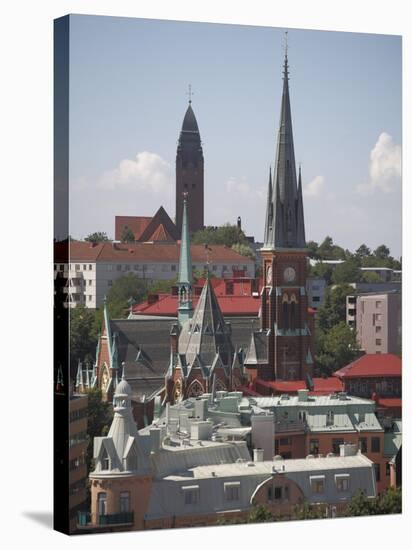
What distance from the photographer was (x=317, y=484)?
35.4 meters

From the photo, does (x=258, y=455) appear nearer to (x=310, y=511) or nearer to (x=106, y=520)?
(x=310, y=511)

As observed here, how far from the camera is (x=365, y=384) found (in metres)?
37.4

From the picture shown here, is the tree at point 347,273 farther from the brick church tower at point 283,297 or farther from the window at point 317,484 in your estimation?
the window at point 317,484

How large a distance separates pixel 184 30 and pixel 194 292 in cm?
509

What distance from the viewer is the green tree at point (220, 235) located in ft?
119

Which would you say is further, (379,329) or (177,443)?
(379,329)

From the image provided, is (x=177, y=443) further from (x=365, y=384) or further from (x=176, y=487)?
(x=365, y=384)

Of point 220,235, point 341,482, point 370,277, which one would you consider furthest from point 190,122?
point 341,482

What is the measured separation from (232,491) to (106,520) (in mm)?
2429

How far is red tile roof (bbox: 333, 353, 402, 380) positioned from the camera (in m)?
37.0

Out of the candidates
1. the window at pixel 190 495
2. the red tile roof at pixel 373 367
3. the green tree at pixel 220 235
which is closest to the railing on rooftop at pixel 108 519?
the window at pixel 190 495

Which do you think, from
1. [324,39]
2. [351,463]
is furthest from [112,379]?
[324,39]

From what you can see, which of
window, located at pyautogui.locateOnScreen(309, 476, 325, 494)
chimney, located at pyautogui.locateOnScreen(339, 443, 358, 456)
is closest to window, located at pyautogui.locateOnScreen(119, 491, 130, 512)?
window, located at pyautogui.locateOnScreen(309, 476, 325, 494)

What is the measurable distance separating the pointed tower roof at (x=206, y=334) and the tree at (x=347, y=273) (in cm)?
215
